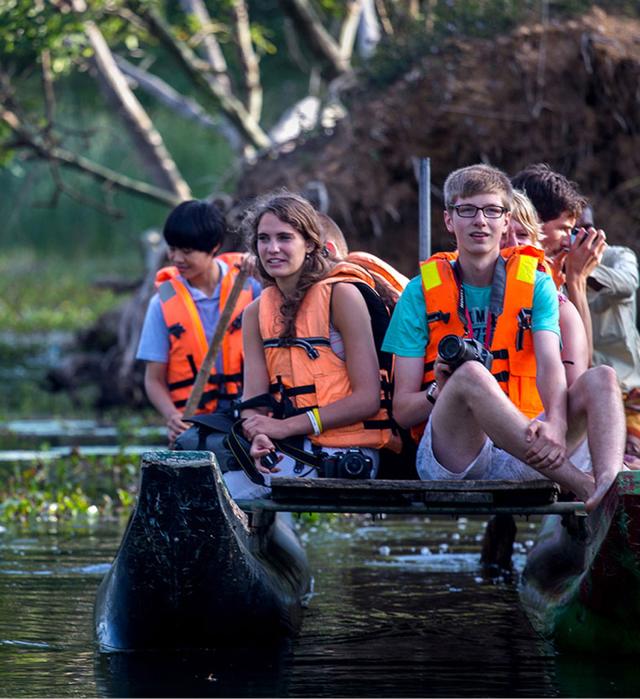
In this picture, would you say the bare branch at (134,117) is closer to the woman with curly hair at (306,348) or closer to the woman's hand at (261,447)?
the woman with curly hair at (306,348)

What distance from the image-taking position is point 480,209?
17.5 feet

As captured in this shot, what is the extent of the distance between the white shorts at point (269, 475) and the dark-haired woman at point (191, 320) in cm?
121

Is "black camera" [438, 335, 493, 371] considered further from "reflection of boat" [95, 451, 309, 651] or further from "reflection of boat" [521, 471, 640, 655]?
"reflection of boat" [95, 451, 309, 651]

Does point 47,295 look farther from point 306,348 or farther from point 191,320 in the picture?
point 306,348

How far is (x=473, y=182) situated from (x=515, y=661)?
1746 mm

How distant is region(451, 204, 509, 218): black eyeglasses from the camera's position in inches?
210

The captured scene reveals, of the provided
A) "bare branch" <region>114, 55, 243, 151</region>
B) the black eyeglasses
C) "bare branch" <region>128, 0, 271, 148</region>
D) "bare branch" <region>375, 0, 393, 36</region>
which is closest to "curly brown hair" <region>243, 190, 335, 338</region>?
the black eyeglasses

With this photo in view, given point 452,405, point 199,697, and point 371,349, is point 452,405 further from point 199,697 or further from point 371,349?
point 199,697

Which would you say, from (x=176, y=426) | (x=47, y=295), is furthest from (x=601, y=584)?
(x=47, y=295)

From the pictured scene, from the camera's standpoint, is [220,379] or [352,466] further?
[220,379]

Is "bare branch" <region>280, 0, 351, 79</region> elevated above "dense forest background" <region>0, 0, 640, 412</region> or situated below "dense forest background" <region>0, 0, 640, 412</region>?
above

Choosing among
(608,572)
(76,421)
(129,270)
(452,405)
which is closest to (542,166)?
(452,405)

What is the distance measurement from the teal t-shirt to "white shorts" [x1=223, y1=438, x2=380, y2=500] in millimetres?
455

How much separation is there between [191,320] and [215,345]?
0.35m
